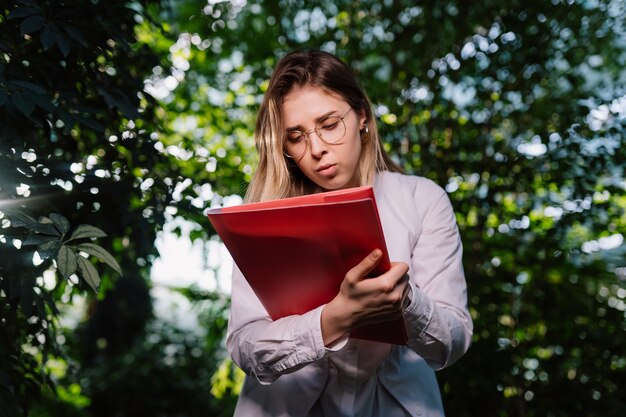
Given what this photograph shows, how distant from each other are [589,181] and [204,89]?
8.41 ft

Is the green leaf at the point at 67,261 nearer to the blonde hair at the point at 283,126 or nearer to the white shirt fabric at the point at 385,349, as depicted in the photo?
the white shirt fabric at the point at 385,349

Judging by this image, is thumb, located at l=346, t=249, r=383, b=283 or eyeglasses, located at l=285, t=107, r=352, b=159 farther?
eyeglasses, located at l=285, t=107, r=352, b=159

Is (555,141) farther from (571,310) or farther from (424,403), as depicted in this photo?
(424,403)

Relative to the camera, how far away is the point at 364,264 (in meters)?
1.14

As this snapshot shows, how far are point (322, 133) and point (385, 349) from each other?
0.55 meters

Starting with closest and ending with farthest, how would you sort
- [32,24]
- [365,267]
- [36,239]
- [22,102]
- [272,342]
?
[365,267] → [272,342] → [36,239] → [22,102] → [32,24]

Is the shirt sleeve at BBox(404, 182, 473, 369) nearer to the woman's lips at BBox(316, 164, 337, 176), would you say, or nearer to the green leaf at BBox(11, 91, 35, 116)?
the woman's lips at BBox(316, 164, 337, 176)

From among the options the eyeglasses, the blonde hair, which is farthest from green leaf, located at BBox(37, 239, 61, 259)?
the eyeglasses

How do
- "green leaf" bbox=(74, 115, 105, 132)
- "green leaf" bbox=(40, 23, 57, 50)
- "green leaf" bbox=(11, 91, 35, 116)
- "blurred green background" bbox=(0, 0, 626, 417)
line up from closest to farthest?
"green leaf" bbox=(11, 91, 35, 116) < "green leaf" bbox=(40, 23, 57, 50) < "green leaf" bbox=(74, 115, 105, 132) < "blurred green background" bbox=(0, 0, 626, 417)

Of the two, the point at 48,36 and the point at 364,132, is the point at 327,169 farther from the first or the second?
the point at 48,36

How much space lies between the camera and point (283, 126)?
5.32 feet

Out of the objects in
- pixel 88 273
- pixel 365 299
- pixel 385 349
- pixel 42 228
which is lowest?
pixel 385 349

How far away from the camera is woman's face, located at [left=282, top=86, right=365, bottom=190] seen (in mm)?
1562

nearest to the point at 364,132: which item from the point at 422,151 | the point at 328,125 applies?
the point at 328,125
